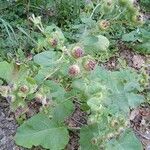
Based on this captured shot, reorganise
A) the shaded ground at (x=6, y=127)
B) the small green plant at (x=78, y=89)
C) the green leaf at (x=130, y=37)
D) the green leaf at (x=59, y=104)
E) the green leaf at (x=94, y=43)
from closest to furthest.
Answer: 1. the small green plant at (x=78, y=89)
2. the green leaf at (x=94, y=43)
3. the green leaf at (x=59, y=104)
4. the shaded ground at (x=6, y=127)
5. the green leaf at (x=130, y=37)

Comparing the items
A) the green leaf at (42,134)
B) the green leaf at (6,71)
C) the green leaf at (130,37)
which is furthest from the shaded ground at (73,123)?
the green leaf at (130,37)

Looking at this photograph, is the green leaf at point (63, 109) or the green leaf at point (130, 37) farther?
the green leaf at point (130, 37)

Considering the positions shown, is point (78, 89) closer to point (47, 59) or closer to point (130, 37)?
point (47, 59)

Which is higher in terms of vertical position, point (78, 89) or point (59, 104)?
point (78, 89)

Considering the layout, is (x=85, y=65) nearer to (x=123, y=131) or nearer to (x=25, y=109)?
(x=123, y=131)

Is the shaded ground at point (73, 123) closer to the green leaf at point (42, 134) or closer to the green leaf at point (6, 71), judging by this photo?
the green leaf at point (42, 134)

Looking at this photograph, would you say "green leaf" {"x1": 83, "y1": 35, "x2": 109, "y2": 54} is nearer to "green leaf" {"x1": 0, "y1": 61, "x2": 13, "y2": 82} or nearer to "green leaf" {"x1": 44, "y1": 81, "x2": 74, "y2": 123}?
"green leaf" {"x1": 44, "y1": 81, "x2": 74, "y2": 123}

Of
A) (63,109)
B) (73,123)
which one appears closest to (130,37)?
(73,123)

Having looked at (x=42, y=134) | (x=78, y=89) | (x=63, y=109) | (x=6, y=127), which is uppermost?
(x=78, y=89)
